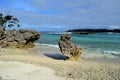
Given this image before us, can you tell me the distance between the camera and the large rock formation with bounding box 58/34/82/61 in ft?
66.0

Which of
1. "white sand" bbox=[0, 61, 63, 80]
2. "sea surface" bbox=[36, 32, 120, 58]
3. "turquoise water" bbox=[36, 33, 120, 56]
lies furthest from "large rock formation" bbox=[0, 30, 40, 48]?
"white sand" bbox=[0, 61, 63, 80]

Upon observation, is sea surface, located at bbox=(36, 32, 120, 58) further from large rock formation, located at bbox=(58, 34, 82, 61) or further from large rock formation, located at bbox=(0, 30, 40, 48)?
large rock formation, located at bbox=(0, 30, 40, 48)

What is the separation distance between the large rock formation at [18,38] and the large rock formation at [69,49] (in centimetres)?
837

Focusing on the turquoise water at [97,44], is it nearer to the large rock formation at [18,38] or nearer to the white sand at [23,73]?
the large rock formation at [18,38]

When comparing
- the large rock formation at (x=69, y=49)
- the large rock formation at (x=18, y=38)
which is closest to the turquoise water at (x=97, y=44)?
the large rock formation at (x=69, y=49)

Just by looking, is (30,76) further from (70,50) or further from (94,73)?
(70,50)

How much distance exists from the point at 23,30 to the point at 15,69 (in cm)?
1570

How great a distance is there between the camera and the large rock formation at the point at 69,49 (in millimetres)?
20125

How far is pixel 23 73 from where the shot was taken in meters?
13.0

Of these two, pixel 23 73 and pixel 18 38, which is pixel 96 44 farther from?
pixel 23 73

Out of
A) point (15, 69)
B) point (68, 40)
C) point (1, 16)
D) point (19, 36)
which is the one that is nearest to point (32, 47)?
point (19, 36)

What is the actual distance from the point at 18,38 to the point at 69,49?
1002cm

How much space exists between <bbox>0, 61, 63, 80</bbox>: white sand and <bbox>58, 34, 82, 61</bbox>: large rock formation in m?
5.97

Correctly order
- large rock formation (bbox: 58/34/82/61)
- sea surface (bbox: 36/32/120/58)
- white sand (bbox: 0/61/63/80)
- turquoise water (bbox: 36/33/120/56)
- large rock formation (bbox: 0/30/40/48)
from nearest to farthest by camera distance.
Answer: white sand (bbox: 0/61/63/80), large rock formation (bbox: 58/34/82/61), sea surface (bbox: 36/32/120/58), large rock formation (bbox: 0/30/40/48), turquoise water (bbox: 36/33/120/56)
